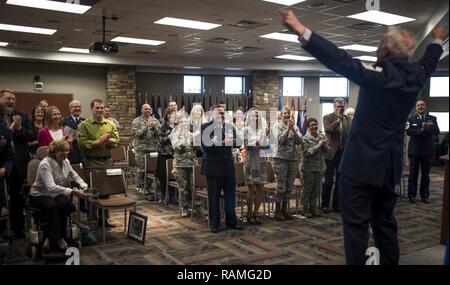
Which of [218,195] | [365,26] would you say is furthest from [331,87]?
[218,195]

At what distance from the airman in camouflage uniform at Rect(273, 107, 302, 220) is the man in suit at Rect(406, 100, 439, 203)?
90.2 inches

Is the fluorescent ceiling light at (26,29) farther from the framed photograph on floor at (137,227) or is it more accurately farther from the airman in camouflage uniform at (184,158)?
the framed photograph on floor at (137,227)

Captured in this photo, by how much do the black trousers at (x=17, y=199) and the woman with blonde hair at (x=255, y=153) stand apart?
2.47 metres

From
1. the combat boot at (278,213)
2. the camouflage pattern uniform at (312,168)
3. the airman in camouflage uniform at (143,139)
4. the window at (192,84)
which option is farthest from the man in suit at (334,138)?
the window at (192,84)

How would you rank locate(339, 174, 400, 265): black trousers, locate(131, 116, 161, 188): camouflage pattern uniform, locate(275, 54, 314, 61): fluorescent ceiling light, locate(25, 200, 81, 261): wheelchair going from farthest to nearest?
locate(275, 54, 314, 61): fluorescent ceiling light → locate(131, 116, 161, 188): camouflage pattern uniform → locate(25, 200, 81, 261): wheelchair → locate(339, 174, 400, 265): black trousers

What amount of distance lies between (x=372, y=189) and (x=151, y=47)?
875cm

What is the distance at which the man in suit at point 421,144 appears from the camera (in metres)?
6.05

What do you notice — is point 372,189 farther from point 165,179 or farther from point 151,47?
point 151,47

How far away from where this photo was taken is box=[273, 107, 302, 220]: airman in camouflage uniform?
488cm

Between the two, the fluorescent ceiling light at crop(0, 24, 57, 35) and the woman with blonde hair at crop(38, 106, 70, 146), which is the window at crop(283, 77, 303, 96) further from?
the woman with blonde hair at crop(38, 106, 70, 146)

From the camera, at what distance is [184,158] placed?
5.24 metres

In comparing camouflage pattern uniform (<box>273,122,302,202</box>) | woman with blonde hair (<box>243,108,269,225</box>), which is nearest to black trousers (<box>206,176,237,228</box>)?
woman with blonde hair (<box>243,108,269,225</box>)

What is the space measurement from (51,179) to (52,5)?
368 cm
